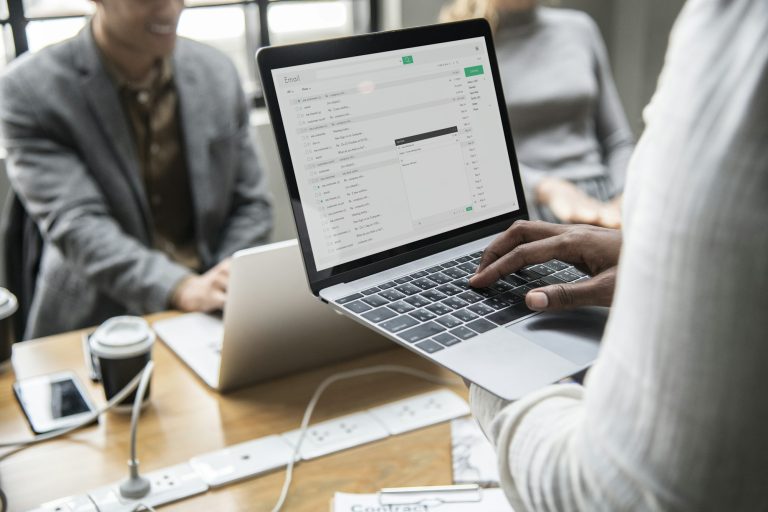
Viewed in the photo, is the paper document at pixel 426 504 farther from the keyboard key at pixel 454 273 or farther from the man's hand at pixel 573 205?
the man's hand at pixel 573 205

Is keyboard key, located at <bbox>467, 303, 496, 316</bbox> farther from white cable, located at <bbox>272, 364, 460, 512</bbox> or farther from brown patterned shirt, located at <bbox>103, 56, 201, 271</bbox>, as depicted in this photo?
brown patterned shirt, located at <bbox>103, 56, 201, 271</bbox>

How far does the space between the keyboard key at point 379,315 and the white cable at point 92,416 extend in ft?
1.24

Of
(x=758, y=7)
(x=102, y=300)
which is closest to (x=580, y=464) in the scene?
(x=758, y=7)

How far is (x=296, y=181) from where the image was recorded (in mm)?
858

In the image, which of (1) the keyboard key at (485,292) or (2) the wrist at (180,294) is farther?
(2) the wrist at (180,294)

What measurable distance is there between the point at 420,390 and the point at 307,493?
29 centimetres

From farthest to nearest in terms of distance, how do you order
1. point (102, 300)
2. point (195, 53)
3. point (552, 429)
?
point (195, 53)
point (102, 300)
point (552, 429)

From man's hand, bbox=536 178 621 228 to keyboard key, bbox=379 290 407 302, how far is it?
1236mm

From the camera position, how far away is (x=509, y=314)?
2.71ft

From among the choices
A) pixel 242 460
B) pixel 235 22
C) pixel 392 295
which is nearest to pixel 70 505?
pixel 242 460

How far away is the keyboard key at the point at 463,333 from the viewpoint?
2.56ft

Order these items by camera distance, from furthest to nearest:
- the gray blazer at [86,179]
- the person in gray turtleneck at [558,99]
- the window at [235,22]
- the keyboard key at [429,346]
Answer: the window at [235,22], the person in gray turtleneck at [558,99], the gray blazer at [86,179], the keyboard key at [429,346]

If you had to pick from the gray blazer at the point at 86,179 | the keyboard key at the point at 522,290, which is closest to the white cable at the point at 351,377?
the keyboard key at the point at 522,290

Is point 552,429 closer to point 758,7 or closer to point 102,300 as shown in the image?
point 758,7
